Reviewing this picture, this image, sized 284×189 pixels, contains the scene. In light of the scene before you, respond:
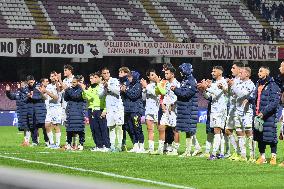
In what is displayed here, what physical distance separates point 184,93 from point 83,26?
26.1 metres

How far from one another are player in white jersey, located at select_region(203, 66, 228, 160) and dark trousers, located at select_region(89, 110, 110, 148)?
319 cm

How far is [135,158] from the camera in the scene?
14312 mm

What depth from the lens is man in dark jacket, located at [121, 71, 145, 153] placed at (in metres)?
16.1

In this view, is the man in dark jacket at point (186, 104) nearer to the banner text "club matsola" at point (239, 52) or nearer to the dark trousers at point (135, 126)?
the dark trousers at point (135, 126)

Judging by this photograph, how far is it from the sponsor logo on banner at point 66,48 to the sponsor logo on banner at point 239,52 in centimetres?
610

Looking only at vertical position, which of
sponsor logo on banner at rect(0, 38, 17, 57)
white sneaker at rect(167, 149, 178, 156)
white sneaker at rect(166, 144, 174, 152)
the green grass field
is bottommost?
the green grass field

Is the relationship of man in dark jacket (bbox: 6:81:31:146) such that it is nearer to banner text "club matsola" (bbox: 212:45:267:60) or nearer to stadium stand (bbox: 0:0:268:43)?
stadium stand (bbox: 0:0:268:43)

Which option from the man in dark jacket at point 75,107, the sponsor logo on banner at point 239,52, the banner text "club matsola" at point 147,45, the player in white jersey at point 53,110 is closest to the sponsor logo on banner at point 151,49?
the banner text "club matsola" at point 147,45

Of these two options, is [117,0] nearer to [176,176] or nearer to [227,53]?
[227,53]

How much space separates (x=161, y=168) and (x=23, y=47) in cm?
2416

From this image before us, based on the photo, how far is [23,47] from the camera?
116 feet

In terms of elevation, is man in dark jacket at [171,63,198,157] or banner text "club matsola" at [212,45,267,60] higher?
banner text "club matsola" at [212,45,267,60]

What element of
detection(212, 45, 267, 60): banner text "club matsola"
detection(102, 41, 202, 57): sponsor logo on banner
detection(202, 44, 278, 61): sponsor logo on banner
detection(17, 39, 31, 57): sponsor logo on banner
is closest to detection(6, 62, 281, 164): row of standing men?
detection(17, 39, 31, 57): sponsor logo on banner

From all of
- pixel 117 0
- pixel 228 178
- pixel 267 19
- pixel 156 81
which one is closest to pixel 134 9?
pixel 117 0
